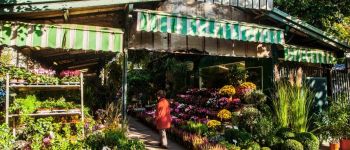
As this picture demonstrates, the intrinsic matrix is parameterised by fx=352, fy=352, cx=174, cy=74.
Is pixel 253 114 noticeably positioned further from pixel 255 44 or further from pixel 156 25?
pixel 156 25

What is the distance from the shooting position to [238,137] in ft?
30.9

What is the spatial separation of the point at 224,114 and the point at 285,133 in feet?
9.58

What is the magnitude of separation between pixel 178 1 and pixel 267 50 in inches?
142

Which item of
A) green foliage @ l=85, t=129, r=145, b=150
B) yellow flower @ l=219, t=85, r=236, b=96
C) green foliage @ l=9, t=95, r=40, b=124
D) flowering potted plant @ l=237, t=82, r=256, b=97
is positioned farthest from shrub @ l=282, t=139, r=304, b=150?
green foliage @ l=9, t=95, r=40, b=124

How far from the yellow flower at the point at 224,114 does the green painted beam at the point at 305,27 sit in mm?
3497

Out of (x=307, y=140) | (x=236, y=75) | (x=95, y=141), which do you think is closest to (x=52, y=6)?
(x=95, y=141)

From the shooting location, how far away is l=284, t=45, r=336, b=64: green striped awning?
11.8 metres

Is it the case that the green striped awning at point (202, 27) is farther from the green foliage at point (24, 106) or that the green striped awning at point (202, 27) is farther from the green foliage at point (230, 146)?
the green foliage at point (24, 106)

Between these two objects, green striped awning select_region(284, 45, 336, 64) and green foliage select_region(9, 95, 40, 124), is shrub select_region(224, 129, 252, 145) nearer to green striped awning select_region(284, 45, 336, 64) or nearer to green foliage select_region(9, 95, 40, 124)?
green striped awning select_region(284, 45, 336, 64)

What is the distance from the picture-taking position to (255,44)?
11938mm

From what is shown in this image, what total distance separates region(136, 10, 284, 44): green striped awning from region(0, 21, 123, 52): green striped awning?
32.5 inches

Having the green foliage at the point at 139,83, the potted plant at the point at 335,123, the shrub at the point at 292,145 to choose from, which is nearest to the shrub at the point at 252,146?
the shrub at the point at 292,145

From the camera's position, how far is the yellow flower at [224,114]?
38.9ft

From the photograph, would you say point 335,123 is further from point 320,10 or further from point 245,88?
point 320,10
